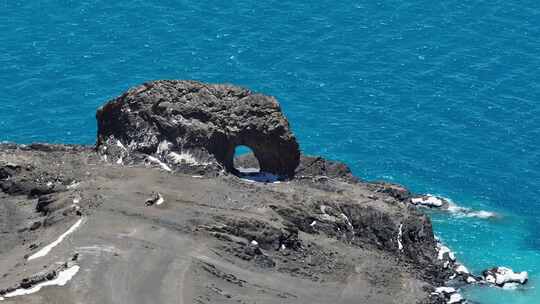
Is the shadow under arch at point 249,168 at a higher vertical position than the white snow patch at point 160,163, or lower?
higher

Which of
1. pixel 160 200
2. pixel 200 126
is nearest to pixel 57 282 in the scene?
pixel 160 200

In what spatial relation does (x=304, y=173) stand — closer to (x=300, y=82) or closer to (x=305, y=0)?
(x=300, y=82)

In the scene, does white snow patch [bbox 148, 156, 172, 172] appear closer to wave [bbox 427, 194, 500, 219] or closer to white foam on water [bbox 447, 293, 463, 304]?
white foam on water [bbox 447, 293, 463, 304]

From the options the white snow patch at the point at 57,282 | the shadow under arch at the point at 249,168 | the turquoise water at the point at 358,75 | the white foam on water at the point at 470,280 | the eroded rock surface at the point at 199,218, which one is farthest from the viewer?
the turquoise water at the point at 358,75

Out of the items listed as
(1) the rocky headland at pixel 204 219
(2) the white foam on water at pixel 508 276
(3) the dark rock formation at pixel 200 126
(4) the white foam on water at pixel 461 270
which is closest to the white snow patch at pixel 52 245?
(1) the rocky headland at pixel 204 219

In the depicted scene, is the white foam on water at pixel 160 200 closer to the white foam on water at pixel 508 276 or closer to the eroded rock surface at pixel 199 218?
the eroded rock surface at pixel 199 218

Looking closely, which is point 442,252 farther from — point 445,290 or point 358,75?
point 358,75
